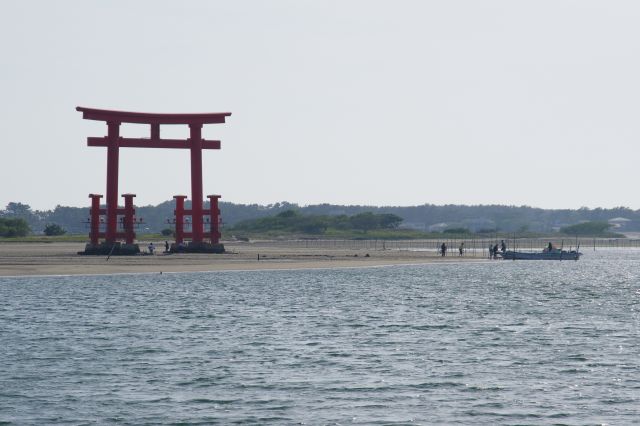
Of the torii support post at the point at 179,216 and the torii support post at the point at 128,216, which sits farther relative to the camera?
the torii support post at the point at 179,216

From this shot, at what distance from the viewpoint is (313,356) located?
98.0 feet

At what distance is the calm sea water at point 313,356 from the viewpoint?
72.8ft

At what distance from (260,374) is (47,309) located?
757 inches

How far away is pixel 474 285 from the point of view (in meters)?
64.9

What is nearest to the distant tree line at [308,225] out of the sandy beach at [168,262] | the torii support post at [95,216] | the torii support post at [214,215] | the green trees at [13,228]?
the green trees at [13,228]

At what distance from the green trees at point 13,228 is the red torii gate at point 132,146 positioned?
67486mm

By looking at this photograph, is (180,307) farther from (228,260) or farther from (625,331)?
(228,260)

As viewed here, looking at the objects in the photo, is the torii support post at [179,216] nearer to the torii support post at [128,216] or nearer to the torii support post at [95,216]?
the torii support post at [128,216]

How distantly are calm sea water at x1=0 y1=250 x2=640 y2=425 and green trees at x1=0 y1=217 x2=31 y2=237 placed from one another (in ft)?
288

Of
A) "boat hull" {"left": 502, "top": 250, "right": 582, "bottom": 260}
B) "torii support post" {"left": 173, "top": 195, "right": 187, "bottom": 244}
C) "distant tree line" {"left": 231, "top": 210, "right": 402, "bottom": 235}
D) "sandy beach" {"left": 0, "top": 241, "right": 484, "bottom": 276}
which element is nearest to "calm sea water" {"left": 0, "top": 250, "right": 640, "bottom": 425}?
"sandy beach" {"left": 0, "top": 241, "right": 484, "bottom": 276}

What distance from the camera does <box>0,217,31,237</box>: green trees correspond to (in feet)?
463

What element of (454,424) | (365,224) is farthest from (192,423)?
(365,224)

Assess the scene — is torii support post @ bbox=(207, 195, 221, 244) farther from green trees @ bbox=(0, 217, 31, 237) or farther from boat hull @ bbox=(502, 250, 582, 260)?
green trees @ bbox=(0, 217, 31, 237)

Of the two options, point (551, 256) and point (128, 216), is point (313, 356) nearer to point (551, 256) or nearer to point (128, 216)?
point (128, 216)
